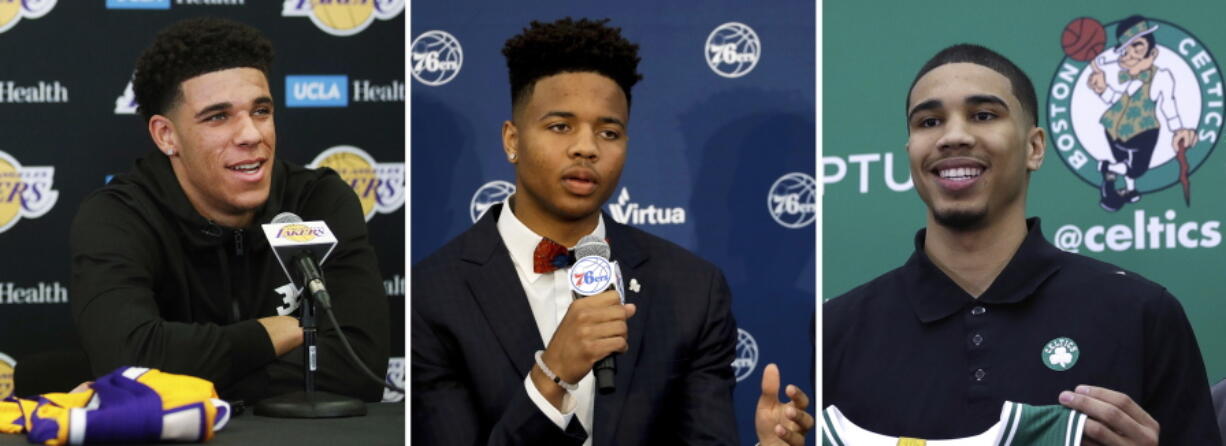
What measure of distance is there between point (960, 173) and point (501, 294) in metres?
1.25

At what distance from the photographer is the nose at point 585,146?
105 inches

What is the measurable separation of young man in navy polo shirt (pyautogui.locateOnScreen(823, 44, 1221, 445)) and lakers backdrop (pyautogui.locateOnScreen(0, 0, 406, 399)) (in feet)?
4.94

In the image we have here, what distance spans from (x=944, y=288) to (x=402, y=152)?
166 cm

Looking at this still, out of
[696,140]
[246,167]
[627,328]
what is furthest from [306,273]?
[246,167]

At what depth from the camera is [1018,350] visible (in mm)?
3184

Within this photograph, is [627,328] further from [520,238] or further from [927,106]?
[927,106]

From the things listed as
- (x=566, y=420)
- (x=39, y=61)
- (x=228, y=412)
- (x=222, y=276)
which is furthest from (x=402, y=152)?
(x=566, y=420)

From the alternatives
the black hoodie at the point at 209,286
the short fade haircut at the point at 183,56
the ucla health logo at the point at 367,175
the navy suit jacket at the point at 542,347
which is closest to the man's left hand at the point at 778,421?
the navy suit jacket at the point at 542,347

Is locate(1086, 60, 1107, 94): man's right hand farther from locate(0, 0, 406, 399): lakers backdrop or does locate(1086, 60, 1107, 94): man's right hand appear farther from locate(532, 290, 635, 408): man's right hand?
locate(0, 0, 406, 399): lakers backdrop

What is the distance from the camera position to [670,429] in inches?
107

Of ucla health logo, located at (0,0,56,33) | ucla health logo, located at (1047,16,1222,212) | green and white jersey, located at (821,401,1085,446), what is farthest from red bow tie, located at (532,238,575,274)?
ucla health logo, located at (0,0,56,33)

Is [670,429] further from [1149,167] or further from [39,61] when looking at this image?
[39,61]

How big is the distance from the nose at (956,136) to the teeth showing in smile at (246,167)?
197 cm

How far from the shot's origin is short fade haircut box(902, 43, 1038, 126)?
3.33 m
